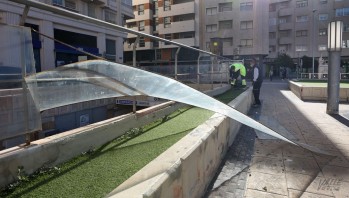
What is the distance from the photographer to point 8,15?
16844mm

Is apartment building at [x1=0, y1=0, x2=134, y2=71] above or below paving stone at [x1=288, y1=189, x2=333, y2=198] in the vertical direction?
above

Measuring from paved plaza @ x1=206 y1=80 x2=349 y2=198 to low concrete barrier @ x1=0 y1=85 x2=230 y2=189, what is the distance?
1594mm

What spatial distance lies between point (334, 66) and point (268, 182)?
686 cm

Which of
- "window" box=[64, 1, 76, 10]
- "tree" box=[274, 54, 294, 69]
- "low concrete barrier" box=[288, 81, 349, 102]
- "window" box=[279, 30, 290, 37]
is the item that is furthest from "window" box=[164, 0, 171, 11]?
"low concrete barrier" box=[288, 81, 349, 102]

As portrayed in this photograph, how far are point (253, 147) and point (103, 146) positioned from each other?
10.2 feet

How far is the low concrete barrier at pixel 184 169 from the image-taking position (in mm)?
2107

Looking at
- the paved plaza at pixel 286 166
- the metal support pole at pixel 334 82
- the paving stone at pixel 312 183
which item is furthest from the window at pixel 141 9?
the paving stone at pixel 312 183

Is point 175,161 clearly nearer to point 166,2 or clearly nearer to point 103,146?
point 103,146

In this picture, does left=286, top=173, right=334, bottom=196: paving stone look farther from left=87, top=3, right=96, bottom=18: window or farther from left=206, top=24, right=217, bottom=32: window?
left=206, top=24, right=217, bottom=32: window

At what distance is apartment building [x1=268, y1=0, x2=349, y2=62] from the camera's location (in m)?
43.3

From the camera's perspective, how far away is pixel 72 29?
76.3 feet

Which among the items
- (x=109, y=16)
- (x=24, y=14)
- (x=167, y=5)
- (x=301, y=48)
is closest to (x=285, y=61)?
(x=301, y=48)

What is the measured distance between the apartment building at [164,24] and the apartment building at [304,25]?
1622 centimetres

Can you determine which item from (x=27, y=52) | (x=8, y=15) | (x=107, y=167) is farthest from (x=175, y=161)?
(x=8, y=15)
